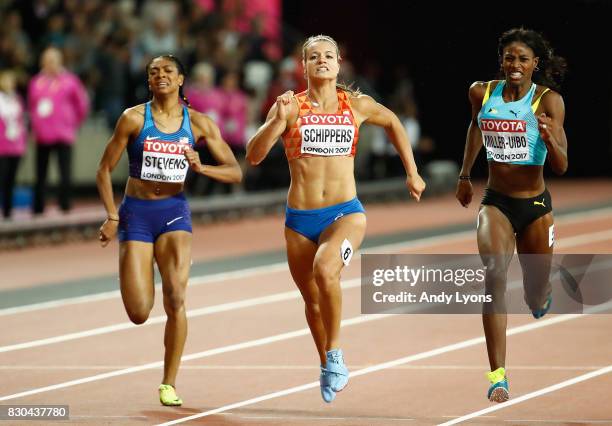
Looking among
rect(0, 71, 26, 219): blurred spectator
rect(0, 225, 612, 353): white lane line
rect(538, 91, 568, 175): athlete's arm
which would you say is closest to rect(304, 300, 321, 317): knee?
rect(538, 91, 568, 175): athlete's arm

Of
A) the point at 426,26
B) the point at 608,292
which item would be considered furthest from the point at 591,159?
the point at 608,292

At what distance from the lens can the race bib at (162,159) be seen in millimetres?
8531

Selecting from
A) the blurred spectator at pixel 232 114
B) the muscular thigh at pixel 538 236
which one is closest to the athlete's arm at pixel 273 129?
the muscular thigh at pixel 538 236

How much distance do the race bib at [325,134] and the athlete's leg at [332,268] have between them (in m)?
0.44

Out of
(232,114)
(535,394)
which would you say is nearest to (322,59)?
(535,394)

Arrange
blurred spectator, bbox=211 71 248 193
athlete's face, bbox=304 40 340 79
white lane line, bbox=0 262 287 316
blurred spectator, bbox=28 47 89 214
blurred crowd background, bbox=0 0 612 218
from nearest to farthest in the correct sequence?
athlete's face, bbox=304 40 340 79, white lane line, bbox=0 262 287 316, blurred spectator, bbox=28 47 89 214, blurred spectator, bbox=211 71 248 193, blurred crowd background, bbox=0 0 612 218

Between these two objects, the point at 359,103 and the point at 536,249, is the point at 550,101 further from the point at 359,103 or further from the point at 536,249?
the point at 359,103

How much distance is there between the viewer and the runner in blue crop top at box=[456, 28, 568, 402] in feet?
27.4

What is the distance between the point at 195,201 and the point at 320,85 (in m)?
11.5

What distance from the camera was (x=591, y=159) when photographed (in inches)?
1185

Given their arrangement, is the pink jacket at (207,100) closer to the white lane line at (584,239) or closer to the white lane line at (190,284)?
the white lane line at (190,284)

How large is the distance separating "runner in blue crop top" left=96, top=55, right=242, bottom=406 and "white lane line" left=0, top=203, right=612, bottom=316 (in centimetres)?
429

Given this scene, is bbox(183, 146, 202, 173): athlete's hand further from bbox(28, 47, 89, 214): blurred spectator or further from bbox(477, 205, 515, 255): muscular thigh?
bbox(28, 47, 89, 214): blurred spectator

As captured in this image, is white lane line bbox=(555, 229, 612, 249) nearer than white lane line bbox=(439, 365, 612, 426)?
No
